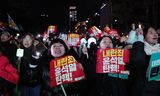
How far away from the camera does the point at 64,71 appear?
551 centimetres

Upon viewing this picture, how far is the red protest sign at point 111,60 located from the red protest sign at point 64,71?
→ 1.59 ft

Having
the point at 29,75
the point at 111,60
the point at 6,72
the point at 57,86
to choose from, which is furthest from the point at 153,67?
the point at 29,75

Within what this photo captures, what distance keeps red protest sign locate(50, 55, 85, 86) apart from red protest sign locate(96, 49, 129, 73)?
48 centimetres

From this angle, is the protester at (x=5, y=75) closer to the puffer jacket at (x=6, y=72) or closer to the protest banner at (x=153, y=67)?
the puffer jacket at (x=6, y=72)

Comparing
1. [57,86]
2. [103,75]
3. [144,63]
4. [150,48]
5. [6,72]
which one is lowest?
[57,86]

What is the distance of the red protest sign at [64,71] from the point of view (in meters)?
5.42

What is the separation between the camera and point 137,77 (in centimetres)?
575

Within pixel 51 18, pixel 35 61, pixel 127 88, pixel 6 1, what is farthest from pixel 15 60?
pixel 51 18

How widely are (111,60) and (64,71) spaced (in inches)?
35.3

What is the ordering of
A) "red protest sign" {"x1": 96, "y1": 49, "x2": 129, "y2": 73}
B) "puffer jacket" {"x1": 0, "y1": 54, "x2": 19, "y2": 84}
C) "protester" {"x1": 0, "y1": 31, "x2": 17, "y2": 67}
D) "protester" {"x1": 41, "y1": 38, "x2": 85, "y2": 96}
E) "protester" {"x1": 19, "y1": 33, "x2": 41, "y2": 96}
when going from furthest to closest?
1. "protester" {"x1": 0, "y1": 31, "x2": 17, "y2": 67}
2. "protester" {"x1": 19, "y1": 33, "x2": 41, "y2": 96}
3. "red protest sign" {"x1": 96, "y1": 49, "x2": 129, "y2": 73}
4. "puffer jacket" {"x1": 0, "y1": 54, "x2": 19, "y2": 84}
5. "protester" {"x1": 41, "y1": 38, "x2": 85, "y2": 96}

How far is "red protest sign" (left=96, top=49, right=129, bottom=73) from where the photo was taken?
5832mm

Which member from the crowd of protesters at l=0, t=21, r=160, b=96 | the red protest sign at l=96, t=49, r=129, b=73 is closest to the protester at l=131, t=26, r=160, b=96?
the crowd of protesters at l=0, t=21, r=160, b=96

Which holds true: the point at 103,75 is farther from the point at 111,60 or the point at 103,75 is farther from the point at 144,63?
the point at 144,63

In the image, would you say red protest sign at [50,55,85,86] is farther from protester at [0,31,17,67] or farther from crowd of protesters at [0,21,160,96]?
protester at [0,31,17,67]
